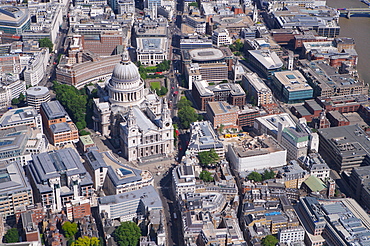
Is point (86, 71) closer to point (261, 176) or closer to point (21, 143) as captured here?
point (21, 143)

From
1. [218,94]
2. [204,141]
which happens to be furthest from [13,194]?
[218,94]

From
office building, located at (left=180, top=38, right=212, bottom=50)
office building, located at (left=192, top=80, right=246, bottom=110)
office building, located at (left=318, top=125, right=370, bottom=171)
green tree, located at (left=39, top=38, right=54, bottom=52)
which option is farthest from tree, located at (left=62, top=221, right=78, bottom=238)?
green tree, located at (left=39, top=38, right=54, bottom=52)

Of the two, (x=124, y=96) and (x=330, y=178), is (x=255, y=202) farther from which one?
(x=124, y=96)

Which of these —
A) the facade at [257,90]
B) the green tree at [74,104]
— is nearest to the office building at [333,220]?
the facade at [257,90]

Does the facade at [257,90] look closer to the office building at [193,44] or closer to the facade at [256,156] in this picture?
the office building at [193,44]

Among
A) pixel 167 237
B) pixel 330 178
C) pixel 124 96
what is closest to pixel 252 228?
pixel 167 237

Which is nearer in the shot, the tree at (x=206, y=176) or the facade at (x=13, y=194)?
the facade at (x=13, y=194)

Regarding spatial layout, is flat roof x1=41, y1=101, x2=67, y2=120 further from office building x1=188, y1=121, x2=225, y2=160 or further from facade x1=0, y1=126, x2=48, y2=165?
office building x1=188, y1=121, x2=225, y2=160
